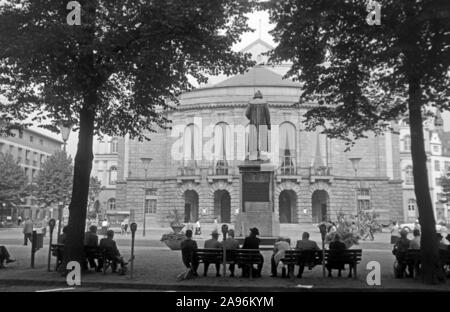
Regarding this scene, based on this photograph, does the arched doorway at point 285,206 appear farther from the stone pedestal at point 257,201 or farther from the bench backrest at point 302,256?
the bench backrest at point 302,256

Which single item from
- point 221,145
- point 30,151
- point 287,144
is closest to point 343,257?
point 221,145

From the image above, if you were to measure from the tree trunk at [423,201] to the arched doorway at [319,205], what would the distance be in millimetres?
43793

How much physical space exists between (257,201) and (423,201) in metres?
8.39

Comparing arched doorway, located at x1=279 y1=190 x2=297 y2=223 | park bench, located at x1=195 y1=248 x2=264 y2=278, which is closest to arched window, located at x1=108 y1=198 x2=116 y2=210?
arched doorway, located at x1=279 y1=190 x2=297 y2=223

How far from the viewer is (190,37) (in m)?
11.7

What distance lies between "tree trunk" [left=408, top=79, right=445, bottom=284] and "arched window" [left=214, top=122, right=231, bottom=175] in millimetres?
42597

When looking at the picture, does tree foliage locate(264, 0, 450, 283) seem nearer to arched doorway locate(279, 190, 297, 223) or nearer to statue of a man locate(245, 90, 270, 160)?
statue of a man locate(245, 90, 270, 160)

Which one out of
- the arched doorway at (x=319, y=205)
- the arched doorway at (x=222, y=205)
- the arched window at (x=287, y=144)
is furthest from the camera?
the arched doorway at (x=222, y=205)

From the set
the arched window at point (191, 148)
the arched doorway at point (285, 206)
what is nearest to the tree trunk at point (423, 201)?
the arched doorway at point (285, 206)

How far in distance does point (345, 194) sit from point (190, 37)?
4613cm

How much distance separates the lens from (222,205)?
186 ft

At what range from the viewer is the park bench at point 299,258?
11.7 metres
